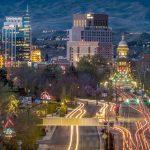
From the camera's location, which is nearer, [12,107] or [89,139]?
[12,107]

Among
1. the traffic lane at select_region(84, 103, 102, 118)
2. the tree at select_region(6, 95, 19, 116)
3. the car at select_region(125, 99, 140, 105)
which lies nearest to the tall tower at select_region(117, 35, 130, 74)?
the car at select_region(125, 99, 140, 105)

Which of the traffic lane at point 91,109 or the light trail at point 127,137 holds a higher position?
the light trail at point 127,137

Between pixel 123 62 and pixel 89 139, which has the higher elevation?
pixel 123 62

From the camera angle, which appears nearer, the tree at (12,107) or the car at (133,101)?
the tree at (12,107)

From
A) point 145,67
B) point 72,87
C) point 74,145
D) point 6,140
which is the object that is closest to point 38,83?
point 72,87

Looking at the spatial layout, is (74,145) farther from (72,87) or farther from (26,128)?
(72,87)

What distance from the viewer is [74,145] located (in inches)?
1774

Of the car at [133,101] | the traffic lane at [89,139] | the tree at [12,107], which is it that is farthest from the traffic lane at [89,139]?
the car at [133,101]

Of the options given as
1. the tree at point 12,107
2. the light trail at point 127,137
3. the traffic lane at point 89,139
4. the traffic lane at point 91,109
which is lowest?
the traffic lane at point 89,139

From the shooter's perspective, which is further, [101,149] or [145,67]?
[145,67]

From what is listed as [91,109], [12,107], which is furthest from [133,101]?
[12,107]

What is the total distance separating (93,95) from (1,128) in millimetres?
58275

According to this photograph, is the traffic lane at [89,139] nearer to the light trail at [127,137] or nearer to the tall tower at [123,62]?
the light trail at [127,137]

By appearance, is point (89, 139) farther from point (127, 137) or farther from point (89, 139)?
point (127, 137)
